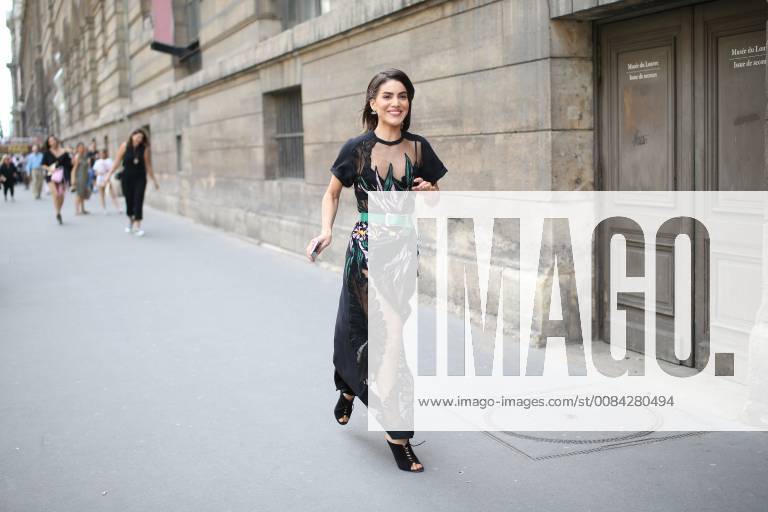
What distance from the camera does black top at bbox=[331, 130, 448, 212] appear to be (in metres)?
4.53

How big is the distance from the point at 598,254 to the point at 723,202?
52.7 inches

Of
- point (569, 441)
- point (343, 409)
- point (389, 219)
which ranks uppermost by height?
point (389, 219)

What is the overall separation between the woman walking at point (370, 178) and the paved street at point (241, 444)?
0.41 meters

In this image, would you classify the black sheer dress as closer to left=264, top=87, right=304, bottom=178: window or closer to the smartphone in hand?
the smartphone in hand

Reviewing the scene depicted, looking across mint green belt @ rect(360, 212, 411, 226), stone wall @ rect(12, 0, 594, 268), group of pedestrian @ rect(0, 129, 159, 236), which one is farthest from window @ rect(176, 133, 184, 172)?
mint green belt @ rect(360, 212, 411, 226)

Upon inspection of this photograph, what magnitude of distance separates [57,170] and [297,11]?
355 inches

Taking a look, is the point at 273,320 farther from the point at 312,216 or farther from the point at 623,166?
the point at 312,216

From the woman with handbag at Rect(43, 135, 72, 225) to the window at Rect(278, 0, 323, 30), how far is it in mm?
7728

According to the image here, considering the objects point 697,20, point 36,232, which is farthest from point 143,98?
point 697,20

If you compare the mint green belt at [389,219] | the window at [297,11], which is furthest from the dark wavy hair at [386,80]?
the window at [297,11]

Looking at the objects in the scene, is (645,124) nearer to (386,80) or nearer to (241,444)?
(386,80)

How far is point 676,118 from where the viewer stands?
235 inches

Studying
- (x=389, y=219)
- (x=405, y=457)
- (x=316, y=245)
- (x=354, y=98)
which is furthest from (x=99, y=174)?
(x=405, y=457)

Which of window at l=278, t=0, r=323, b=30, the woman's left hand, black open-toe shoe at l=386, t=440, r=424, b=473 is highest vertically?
window at l=278, t=0, r=323, b=30
